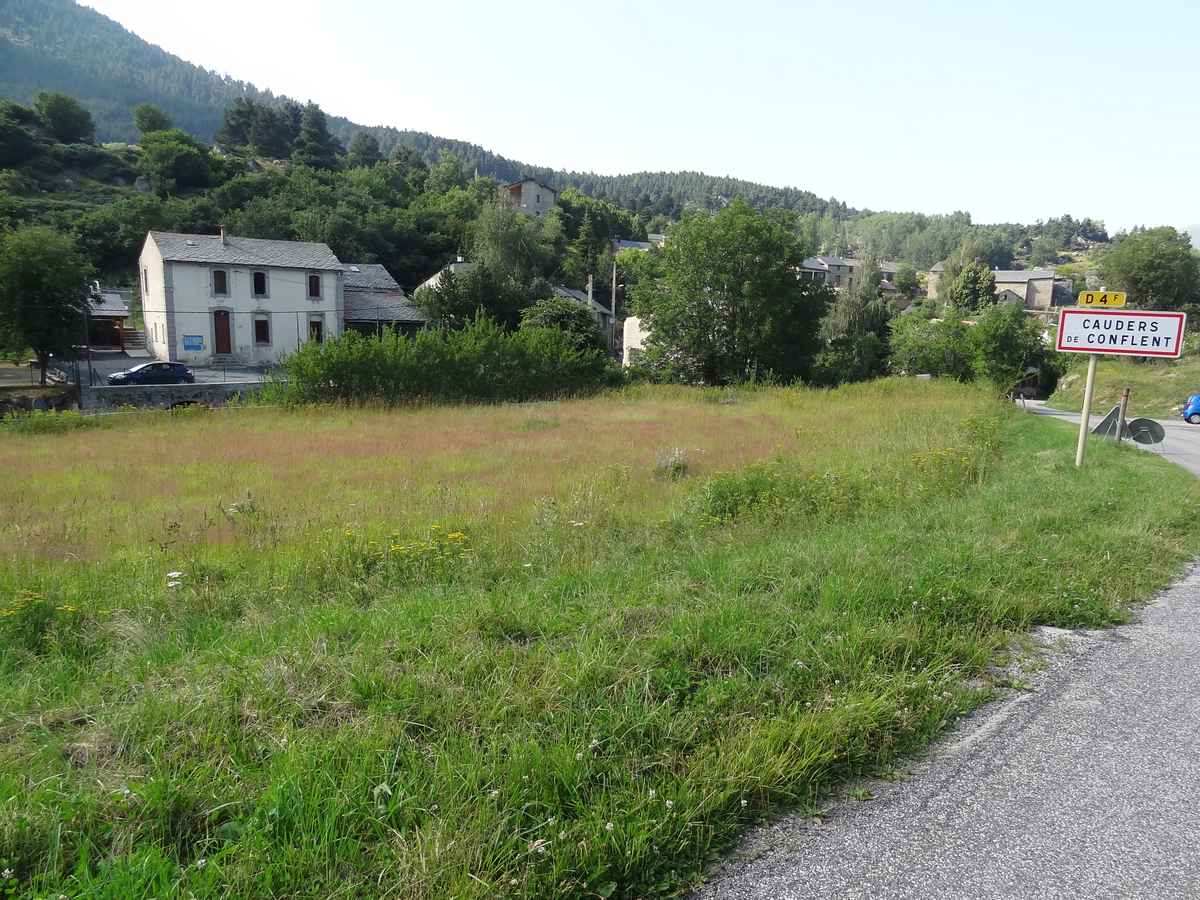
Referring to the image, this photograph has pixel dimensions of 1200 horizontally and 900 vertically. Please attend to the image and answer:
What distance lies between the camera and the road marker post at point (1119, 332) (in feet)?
31.9

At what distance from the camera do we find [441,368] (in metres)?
26.9

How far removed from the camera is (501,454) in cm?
1470

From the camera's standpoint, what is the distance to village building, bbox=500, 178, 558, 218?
107 meters

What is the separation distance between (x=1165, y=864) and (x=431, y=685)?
3248 millimetres

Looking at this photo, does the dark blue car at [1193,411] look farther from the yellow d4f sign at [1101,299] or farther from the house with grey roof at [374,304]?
the house with grey roof at [374,304]

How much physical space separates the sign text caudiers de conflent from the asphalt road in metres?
7.29

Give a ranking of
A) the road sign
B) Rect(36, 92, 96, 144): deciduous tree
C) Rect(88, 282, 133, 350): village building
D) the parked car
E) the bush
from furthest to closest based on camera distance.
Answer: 1. Rect(36, 92, 96, 144): deciduous tree
2. Rect(88, 282, 133, 350): village building
3. the parked car
4. the bush
5. the road sign

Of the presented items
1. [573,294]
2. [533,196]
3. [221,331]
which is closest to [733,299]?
[573,294]

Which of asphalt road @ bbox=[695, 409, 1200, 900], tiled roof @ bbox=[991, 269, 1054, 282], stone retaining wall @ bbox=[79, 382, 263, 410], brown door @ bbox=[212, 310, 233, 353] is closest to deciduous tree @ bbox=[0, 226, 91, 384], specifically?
stone retaining wall @ bbox=[79, 382, 263, 410]

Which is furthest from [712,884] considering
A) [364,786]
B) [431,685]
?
[431,685]

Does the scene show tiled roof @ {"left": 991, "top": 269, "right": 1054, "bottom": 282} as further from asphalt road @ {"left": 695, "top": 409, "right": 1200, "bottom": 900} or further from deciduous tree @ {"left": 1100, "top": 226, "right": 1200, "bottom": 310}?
asphalt road @ {"left": 695, "top": 409, "right": 1200, "bottom": 900}

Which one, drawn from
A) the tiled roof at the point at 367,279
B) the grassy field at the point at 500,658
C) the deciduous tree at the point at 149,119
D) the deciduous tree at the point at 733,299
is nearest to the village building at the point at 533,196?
the tiled roof at the point at 367,279

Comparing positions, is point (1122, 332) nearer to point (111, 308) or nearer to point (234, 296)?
point (234, 296)

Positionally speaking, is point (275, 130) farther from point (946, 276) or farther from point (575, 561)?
point (575, 561)
